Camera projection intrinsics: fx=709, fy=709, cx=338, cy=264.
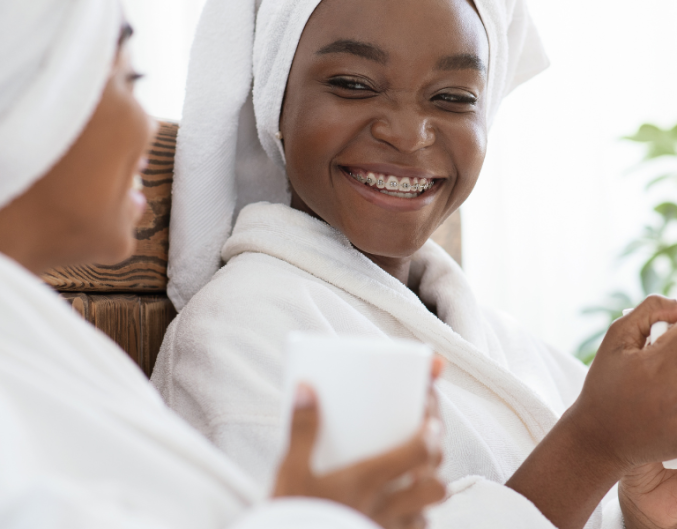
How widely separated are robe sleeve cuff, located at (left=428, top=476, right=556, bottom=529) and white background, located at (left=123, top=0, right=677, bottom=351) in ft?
6.48

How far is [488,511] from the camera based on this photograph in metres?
0.74

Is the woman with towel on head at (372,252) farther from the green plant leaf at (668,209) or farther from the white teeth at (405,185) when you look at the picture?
the green plant leaf at (668,209)

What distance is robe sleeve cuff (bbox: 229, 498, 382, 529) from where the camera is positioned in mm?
406

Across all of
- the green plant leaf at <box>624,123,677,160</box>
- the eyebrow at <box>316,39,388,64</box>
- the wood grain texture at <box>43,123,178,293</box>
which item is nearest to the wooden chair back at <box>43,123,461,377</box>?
the wood grain texture at <box>43,123,178,293</box>

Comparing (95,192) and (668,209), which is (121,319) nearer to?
(95,192)

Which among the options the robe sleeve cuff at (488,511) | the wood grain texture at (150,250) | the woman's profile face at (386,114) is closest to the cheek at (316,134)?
the woman's profile face at (386,114)

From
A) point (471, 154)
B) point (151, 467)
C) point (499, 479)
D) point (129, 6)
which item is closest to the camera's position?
point (151, 467)

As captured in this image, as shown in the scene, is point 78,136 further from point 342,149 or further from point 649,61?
point 649,61

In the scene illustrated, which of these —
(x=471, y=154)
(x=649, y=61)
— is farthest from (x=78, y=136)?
(x=649, y=61)

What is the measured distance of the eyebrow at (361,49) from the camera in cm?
95

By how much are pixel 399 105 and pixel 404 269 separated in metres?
0.34

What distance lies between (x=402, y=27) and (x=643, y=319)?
1.56ft

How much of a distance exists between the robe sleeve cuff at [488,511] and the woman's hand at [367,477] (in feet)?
0.91

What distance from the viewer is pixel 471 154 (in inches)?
40.7
